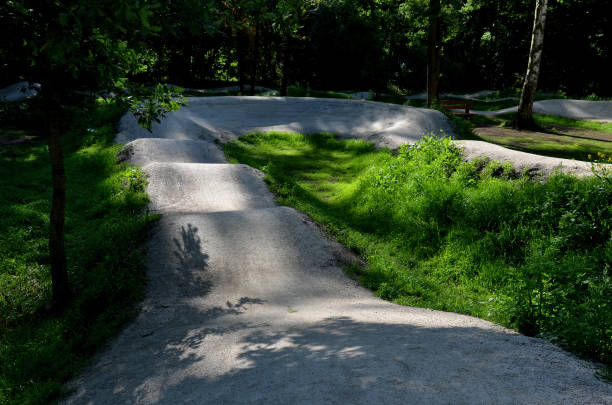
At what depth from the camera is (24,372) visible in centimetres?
426

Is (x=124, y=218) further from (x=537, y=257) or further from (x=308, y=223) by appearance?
(x=537, y=257)

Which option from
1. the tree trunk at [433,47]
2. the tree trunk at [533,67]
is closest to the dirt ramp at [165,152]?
the tree trunk at [533,67]

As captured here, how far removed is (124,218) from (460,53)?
38.6 meters

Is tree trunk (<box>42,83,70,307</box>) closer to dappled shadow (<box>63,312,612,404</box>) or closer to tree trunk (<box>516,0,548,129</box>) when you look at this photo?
dappled shadow (<box>63,312,612,404</box>)

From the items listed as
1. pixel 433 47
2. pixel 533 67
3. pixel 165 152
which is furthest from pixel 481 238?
pixel 433 47

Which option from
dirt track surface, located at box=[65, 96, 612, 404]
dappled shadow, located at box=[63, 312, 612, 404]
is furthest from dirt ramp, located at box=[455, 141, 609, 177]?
dappled shadow, located at box=[63, 312, 612, 404]

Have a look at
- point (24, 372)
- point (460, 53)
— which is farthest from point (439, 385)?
point (460, 53)

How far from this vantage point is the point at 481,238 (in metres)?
6.93

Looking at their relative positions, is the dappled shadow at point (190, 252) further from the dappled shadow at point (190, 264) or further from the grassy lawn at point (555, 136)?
the grassy lawn at point (555, 136)

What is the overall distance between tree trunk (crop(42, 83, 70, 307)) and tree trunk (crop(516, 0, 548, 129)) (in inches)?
578

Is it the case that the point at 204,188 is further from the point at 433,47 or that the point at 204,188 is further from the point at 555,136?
the point at 433,47

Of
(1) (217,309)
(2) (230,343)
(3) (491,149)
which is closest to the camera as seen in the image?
(2) (230,343)

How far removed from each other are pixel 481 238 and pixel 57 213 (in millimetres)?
6516

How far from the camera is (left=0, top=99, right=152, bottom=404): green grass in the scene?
4.39m
